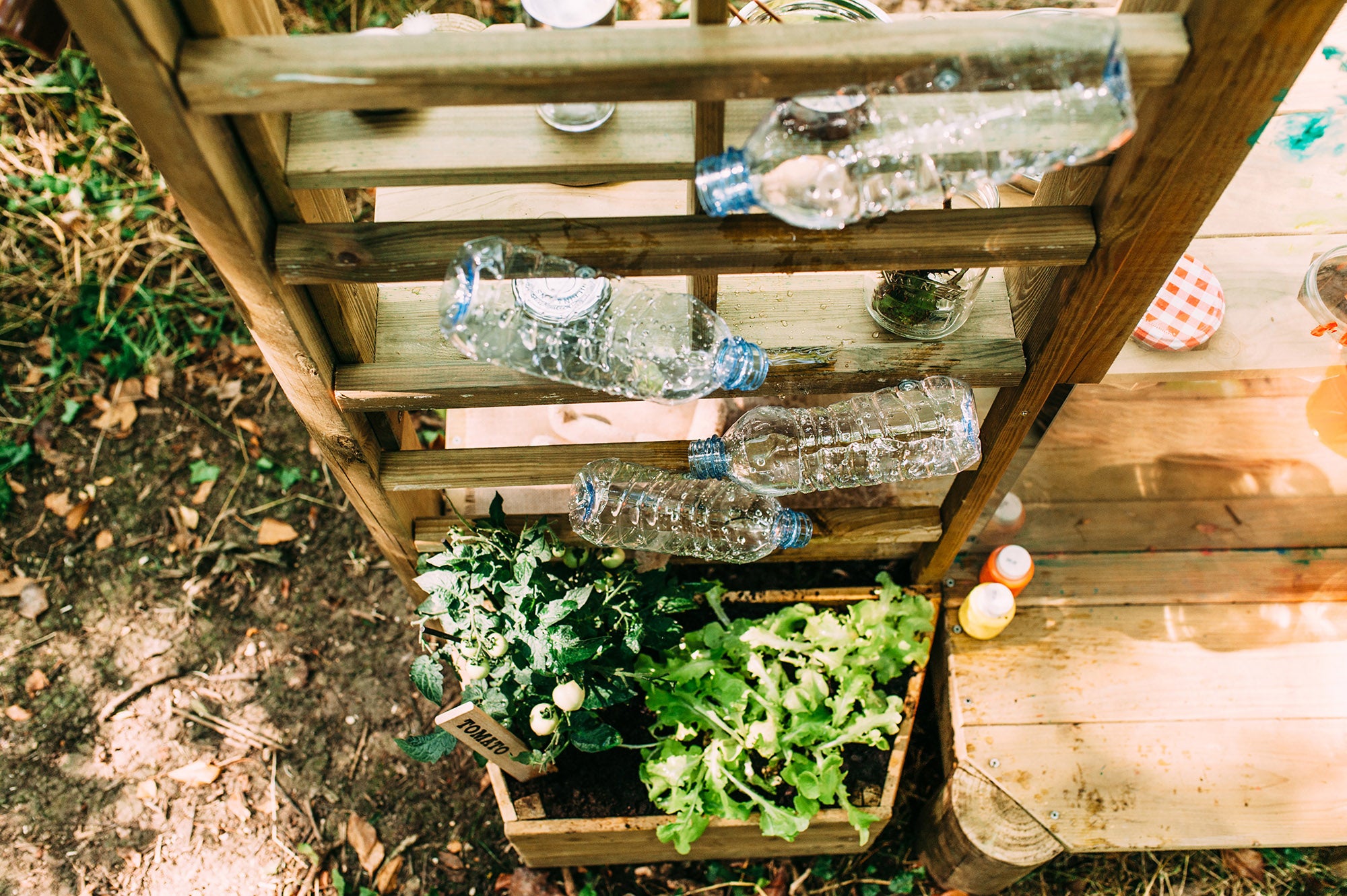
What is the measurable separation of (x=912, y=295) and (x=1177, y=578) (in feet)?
3.96

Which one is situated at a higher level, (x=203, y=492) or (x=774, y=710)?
(x=774, y=710)

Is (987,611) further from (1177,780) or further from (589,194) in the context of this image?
(589,194)

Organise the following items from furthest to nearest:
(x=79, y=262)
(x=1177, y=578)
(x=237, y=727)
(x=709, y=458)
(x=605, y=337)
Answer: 1. (x=79, y=262)
2. (x=237, y=727)
3. (x=1177, y=578)
4. (x=709, y=458)
5. (x=605, y=337)

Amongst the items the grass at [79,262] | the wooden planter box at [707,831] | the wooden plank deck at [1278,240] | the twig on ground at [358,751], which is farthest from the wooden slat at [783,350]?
the grass at [79,262]

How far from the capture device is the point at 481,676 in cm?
162

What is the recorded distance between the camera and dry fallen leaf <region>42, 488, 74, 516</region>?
258cm

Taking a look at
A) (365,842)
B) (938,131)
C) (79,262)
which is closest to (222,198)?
(938,131)

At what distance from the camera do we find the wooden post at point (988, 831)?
1846mm

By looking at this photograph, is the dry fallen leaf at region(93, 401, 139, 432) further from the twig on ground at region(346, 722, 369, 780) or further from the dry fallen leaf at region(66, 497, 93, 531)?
the twig on ground at region(346, 722, 369, 780)

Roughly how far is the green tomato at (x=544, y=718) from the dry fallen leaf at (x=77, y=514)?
1.73 meters

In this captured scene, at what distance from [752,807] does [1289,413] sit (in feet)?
5.16

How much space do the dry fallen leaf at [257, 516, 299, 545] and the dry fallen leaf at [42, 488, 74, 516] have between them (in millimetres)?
570

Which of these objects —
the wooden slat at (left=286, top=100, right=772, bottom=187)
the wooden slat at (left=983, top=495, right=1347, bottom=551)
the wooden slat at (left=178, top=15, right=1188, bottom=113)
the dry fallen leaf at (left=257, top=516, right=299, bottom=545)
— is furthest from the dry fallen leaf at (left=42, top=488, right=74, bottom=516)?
the wooden slat at (left=983, top=495, right=1347, bottom=551)

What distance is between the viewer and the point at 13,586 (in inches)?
97.7
